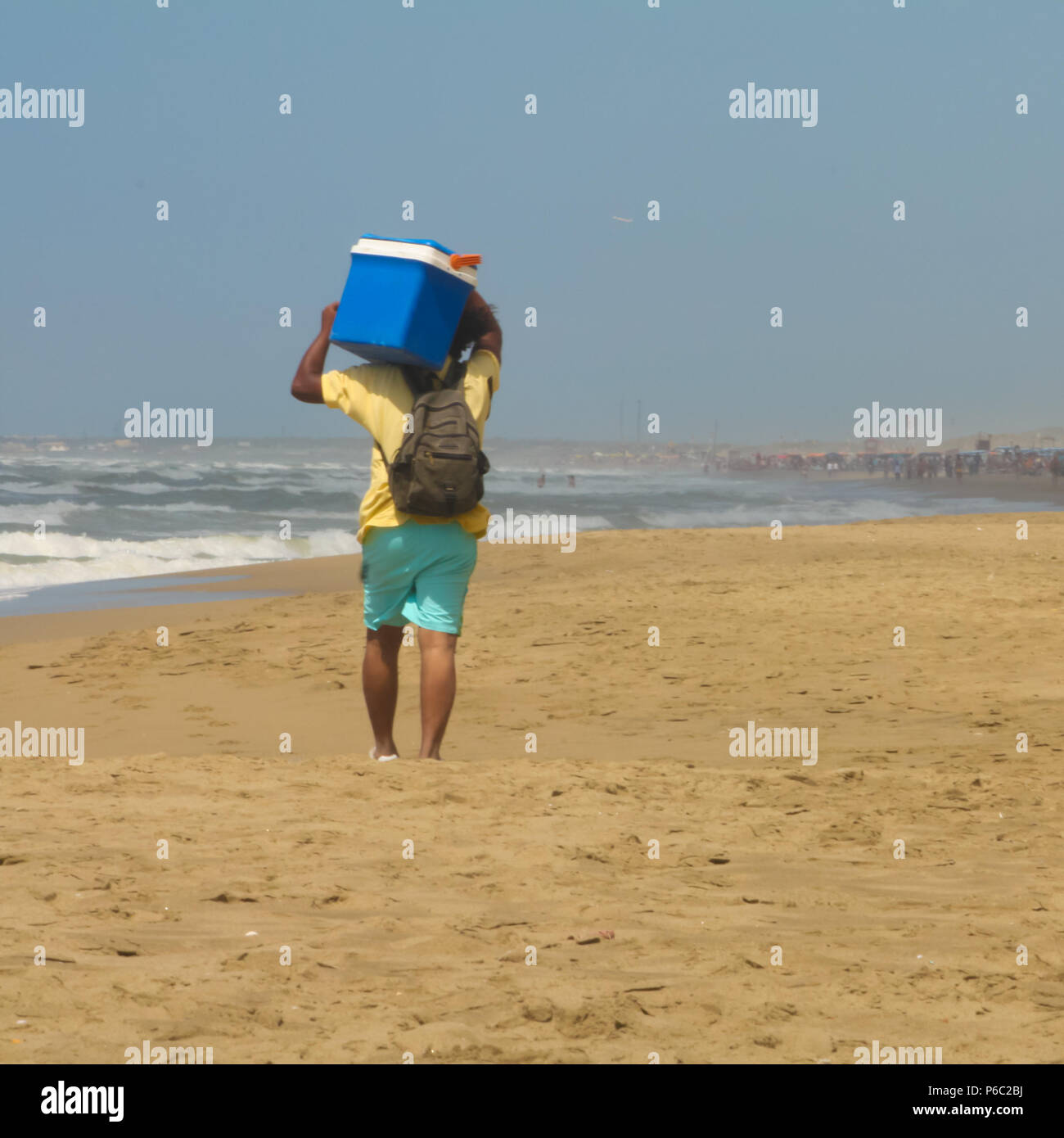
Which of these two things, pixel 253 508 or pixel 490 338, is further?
pixel 253 508

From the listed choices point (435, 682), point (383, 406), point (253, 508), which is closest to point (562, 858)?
point (435, 682)

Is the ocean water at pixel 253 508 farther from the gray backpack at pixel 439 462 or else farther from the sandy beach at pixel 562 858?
the gray backpack at pixel 439 462

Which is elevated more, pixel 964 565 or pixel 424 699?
pixel 964 565

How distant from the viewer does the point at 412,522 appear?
16.1 feet

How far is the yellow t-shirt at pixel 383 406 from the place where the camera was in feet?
16.0

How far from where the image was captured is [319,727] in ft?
22.9

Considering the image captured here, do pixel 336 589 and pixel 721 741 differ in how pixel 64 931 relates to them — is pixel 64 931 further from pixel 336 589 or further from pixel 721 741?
pixel 336 589

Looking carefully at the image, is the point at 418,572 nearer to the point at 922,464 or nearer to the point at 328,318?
the point at 328,318

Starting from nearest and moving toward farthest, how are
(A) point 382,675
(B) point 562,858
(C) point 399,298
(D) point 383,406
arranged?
(B) point 562,858, (C) point 399,298, (D) point 383,406, (A) point 382,675

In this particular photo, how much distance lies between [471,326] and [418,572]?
3.10 ft

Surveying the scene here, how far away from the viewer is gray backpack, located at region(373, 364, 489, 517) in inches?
187
